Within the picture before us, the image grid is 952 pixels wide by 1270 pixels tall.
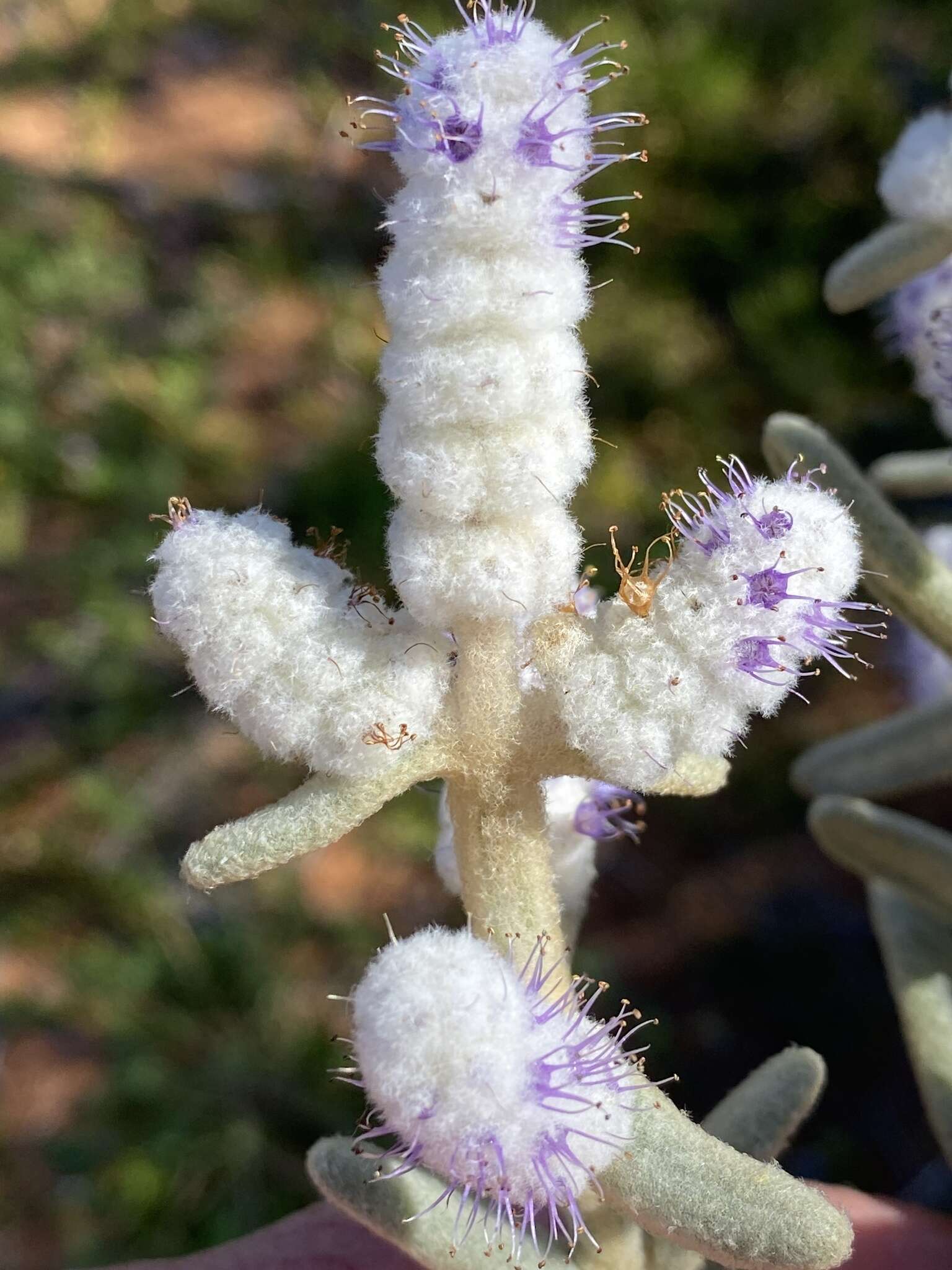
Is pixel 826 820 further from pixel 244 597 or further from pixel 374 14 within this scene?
pixel 374 14

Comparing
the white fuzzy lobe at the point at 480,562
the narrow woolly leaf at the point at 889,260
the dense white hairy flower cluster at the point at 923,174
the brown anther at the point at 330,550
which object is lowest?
the white fuzzy lobe at the point at 480,562

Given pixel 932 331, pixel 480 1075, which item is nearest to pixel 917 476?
pixel 932 331

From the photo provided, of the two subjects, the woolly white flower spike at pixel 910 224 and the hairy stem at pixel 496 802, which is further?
the woolly white flower spike at pixel 910 224

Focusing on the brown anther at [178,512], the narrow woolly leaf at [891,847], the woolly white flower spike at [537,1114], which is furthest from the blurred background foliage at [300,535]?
the woolly white flower spike at [537,1114]

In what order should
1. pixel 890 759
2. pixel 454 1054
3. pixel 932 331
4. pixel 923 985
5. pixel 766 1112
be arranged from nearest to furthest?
1. pixel 454 1054
2. pixel 766 1112
3. pixel 932 331
4. pixel 923 985
5. pixel 890 759

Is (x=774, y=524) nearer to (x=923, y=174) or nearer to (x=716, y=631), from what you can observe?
(x=716, y=631)

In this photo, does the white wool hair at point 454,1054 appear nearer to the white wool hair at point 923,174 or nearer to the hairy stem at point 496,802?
the hairy stem at point 496,802

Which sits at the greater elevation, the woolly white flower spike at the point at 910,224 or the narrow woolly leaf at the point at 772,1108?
the woolly white flower spike at the point at 910,224
